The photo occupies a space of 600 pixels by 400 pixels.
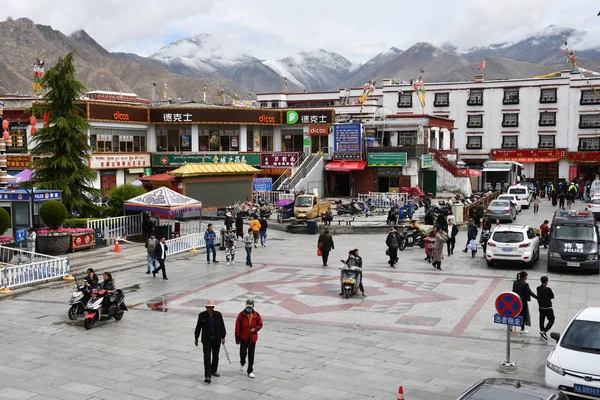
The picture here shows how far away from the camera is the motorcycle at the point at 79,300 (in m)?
16.6

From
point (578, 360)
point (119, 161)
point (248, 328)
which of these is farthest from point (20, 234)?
point (578, 360)

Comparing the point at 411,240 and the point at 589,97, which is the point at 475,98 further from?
the point at 411,240

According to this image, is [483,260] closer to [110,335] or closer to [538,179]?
[110,335]

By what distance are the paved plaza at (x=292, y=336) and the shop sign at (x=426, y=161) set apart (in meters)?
26.1

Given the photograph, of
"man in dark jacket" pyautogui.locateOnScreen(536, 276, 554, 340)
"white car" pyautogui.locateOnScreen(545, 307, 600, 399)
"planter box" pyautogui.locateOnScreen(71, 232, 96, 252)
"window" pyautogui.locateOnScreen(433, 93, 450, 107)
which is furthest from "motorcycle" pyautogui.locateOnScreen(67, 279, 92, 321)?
"window" pyautogui.locateOnScreen(433, 93, 450, 107)

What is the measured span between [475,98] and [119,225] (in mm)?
48412

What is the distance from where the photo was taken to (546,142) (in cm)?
6675

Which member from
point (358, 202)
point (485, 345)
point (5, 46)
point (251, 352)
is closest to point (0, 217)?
point (251, 352)

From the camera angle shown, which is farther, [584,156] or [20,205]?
[584,156]

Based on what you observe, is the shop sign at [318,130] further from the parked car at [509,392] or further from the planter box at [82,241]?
the parked car at [509,392]

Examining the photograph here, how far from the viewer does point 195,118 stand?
50562mm

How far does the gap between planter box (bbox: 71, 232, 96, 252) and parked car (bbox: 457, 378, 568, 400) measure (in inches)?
852

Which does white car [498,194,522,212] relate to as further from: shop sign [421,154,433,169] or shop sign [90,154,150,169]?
shop sign [90,154,150,169]

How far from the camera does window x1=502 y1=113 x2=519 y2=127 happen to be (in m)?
67.8
